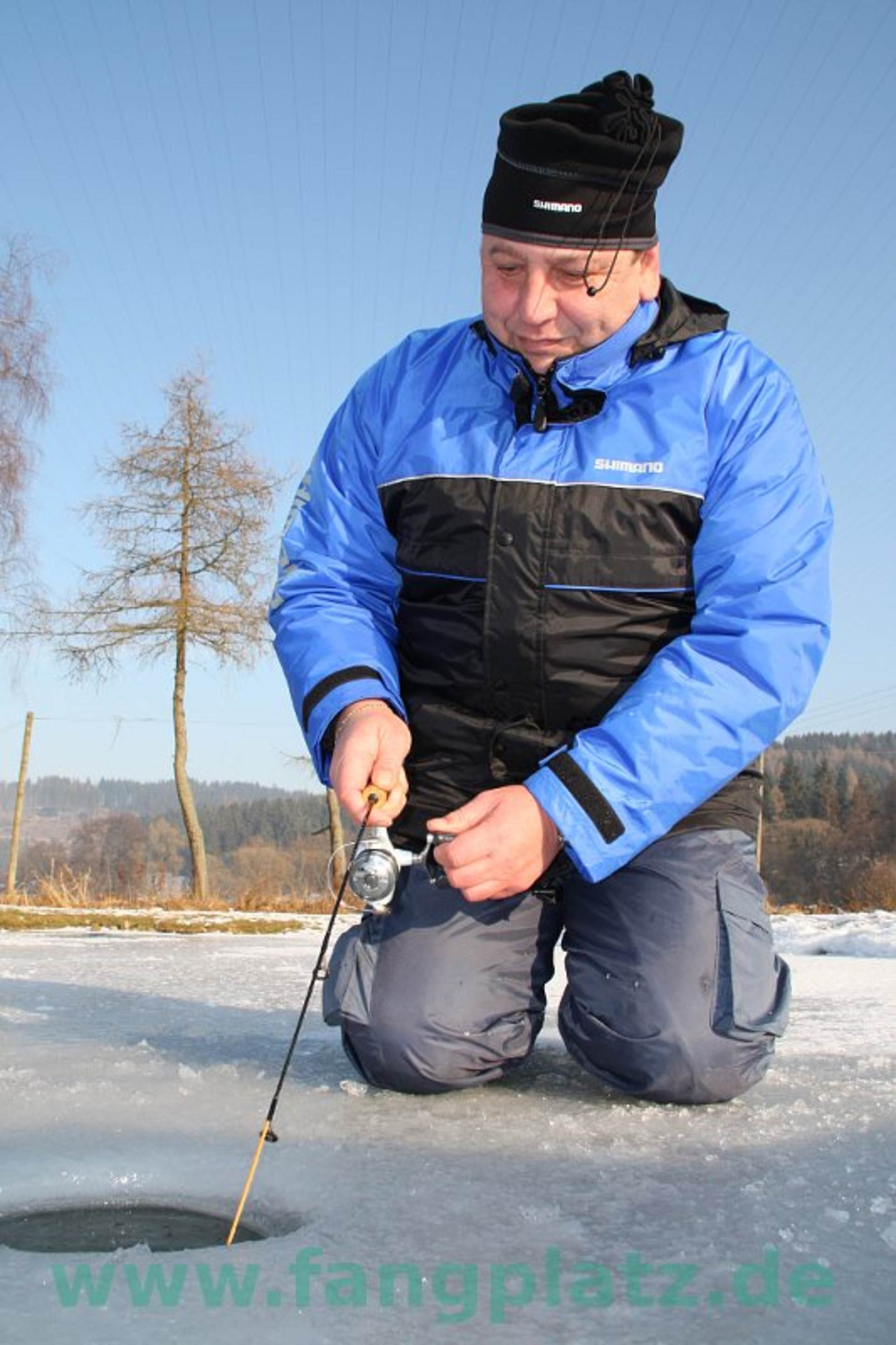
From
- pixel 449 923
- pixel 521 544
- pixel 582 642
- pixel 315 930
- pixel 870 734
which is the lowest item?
pixel 315 930

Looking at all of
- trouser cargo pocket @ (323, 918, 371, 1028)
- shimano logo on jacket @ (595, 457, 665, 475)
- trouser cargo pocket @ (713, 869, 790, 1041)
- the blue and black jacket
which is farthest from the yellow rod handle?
shimano logo on jacket @ (595, 457, 665, 475)

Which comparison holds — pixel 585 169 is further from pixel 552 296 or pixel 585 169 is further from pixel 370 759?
pixel 370 759

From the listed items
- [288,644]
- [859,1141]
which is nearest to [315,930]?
[288,644]

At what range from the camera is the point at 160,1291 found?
1318 millimetres

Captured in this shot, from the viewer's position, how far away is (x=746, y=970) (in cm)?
232

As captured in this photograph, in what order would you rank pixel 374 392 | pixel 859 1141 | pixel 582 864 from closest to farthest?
pixel 859 1141 → pixel 582 864 → pixel 374 392

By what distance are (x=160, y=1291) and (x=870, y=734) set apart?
438ft

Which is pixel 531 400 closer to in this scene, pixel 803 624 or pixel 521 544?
pixel 521 544

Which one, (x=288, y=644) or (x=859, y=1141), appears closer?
(x=859, y=1141)

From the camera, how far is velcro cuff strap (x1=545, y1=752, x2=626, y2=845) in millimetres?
2189

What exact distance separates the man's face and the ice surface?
1.52m

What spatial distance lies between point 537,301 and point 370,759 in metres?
0.99

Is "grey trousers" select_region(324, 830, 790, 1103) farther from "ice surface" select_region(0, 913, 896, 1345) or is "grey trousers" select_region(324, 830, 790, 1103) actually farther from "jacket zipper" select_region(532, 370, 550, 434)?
"jacket zipper" select_region(532, 370, 550, 434)
